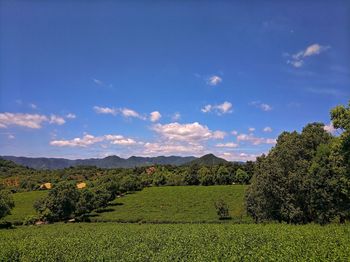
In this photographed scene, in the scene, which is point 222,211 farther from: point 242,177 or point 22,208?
point 22,208

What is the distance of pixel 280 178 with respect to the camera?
50.8 meters

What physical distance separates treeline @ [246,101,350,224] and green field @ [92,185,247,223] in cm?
1974

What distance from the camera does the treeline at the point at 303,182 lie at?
4694 centimetres

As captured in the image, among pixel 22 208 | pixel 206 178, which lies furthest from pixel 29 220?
pixel 206 178

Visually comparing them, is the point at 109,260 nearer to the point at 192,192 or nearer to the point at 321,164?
the point at 321,164

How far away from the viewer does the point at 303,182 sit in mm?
48469

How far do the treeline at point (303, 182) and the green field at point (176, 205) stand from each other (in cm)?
1974

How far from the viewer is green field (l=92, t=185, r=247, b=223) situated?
81.3 metres

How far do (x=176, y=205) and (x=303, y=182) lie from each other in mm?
55233

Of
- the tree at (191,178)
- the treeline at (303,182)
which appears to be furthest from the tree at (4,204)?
the tree at (191,178)

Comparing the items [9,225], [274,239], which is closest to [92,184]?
[9,225]

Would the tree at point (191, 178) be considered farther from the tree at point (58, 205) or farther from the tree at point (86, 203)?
the tree at point (58, 205)

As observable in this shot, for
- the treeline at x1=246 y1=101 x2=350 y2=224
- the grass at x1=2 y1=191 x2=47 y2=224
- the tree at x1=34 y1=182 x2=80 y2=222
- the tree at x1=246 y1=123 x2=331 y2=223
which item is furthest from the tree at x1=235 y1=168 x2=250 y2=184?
the tree at x1=246 y1=123 x2=331 y2=223

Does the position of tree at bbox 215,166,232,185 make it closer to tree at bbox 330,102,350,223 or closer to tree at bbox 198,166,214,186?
tree at bbox 198,166,214,186
